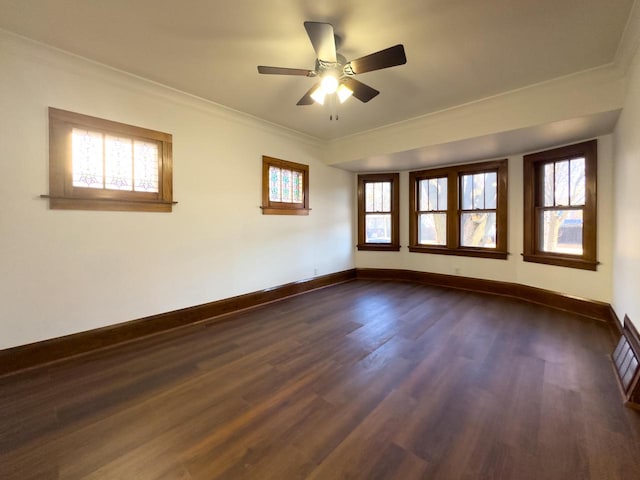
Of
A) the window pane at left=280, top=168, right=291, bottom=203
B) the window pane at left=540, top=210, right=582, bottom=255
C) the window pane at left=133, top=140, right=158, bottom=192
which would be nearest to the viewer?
the window pane at left=133, top=140, right=158, bottom=192

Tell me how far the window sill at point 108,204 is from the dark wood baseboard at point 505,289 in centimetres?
418

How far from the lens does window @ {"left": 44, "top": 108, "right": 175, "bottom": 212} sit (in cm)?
257

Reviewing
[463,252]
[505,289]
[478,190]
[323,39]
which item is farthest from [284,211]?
[505,289]

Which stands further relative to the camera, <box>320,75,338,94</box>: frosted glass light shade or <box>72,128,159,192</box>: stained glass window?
<box>72,128,159,192</box>: stained glass window

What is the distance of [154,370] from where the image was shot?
2.41 meters

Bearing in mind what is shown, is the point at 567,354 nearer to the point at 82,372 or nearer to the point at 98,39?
the point at 82,372

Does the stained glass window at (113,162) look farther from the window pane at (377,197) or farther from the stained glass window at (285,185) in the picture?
the window pane at (377,197)

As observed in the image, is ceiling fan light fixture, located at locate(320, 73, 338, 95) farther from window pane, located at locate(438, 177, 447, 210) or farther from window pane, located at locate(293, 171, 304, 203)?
window pane, located at locate(438, 177, 447, 210)

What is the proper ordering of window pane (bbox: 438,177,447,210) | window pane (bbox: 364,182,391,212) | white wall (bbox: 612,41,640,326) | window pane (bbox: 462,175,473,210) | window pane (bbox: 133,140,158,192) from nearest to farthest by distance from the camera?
white wall (bbox: 612,41,640,326) < window pane (bbox: 133,140,158,192) < window pane (bbox: 462,175,473,210) < window pane (bbox: 438,177,447,210) < window pane (bbox: 364,182,391,212)

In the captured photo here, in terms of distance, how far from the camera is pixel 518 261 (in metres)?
4.58

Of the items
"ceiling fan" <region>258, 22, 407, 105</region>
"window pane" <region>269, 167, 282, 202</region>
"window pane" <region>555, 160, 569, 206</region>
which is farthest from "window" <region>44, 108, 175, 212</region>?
"window pane" <region>555, 160, 569, 206</region>

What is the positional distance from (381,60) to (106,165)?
2.82m

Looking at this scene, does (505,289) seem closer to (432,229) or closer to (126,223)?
(432,229)

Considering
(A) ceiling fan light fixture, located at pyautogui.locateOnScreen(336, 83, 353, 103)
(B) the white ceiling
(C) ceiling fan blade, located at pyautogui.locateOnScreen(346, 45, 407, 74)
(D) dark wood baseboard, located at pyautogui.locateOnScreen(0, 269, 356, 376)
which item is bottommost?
(D) dark wood baseboard, located at pyautogui.locateOnScreen(0, 269, 356, 376)
